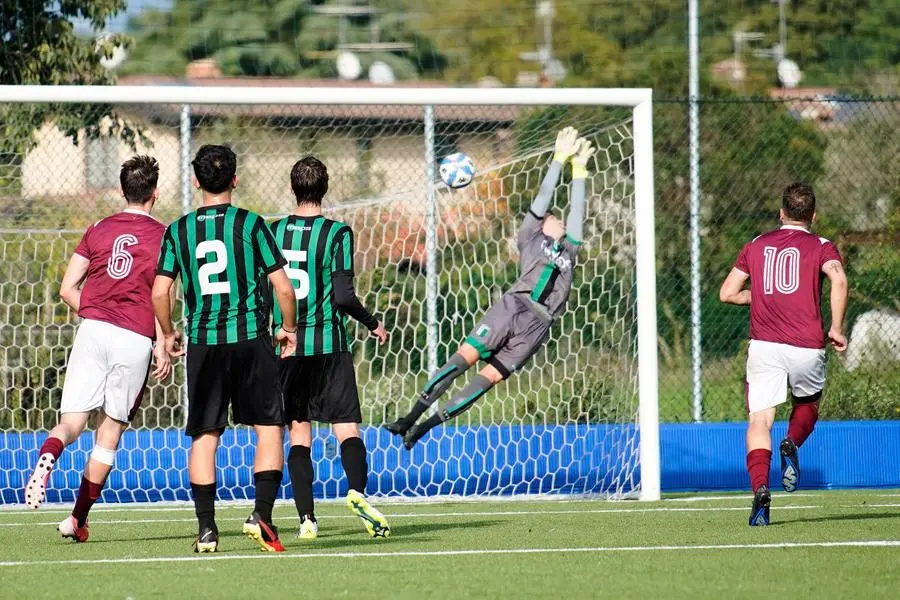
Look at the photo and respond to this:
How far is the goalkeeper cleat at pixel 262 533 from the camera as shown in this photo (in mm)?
6508

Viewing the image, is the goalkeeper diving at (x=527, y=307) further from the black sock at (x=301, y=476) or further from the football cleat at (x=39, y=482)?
the football cleat at (x=39, y=482)

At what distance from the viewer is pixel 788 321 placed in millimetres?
7770

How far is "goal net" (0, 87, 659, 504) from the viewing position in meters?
9.95

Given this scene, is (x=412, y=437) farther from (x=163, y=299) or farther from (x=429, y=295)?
(x=163, y=299)

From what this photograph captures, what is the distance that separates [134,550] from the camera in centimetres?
693

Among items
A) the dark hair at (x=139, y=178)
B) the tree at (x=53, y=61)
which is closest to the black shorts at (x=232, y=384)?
the dark hair at (x=139, y=178)

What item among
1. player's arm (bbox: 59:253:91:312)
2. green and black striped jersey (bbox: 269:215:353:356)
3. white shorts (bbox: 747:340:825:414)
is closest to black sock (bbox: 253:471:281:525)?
green and black striped jersey (bbox: 269:215:353:356)

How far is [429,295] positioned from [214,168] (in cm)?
454

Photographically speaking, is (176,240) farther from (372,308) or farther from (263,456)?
(372,308)

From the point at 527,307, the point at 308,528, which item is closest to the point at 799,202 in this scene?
the point at 527,307

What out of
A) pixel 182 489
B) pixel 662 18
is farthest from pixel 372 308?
pixel 662 18

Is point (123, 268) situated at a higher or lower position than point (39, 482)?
higher

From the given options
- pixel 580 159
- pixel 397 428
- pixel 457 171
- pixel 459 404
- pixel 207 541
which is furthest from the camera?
pixel 457 171

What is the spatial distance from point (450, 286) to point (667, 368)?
2.37 m
